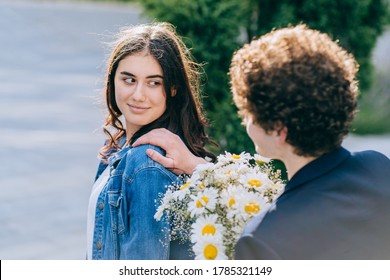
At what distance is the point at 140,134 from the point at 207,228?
2.59 ft

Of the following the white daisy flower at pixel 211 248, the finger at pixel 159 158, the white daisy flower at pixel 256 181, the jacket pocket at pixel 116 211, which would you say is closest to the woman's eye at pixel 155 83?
the finger at pixel 159 158

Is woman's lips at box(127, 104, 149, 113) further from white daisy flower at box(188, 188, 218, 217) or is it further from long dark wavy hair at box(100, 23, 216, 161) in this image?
white daisy flower at box(188, 188, 218, 217)

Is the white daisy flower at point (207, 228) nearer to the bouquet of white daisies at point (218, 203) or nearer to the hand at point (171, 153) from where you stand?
the bouquet of white daisies at point (218, 203)

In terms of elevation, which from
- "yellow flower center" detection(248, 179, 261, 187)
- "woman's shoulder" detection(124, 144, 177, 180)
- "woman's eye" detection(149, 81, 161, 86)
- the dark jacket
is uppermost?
"woman's eye" detection(149, 81, 161, 86)

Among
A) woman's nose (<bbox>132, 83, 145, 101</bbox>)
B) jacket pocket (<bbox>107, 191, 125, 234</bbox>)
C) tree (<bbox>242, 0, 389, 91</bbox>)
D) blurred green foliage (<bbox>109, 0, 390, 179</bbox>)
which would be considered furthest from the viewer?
tree (<bbox>242, 0, 389, 91</bbox>)

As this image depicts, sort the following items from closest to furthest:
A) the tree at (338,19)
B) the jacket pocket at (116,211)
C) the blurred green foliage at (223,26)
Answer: the jacket pocket at (116,211) < the blurred green foliage at (223,26) < the tree at (338,19)

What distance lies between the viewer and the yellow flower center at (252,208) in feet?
6.73

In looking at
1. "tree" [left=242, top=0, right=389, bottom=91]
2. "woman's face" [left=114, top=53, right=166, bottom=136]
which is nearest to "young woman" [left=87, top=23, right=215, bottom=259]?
"woman's face" [left=114, top=53, right=166, bottom=136]

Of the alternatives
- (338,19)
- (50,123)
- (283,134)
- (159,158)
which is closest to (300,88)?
(283,134)

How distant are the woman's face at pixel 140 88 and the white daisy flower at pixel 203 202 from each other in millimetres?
625

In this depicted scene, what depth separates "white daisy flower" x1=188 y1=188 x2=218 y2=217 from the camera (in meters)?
2.09

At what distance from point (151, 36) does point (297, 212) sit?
1200 mm

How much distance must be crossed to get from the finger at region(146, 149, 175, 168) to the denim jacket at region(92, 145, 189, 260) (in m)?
0.02

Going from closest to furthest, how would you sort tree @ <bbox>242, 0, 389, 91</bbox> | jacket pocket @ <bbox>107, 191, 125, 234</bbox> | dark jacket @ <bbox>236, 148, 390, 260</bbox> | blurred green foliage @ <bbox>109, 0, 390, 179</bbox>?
dark jacket @ <bbox>236, 148, 390, 260</bbox> < jacket pocket @ <bbox>107, 191, 125, 234</bbox> < blurred green foliage @ <bbox>109, 0, 390, 179</bbox> < tree @ <bbox>242, 0, 389, 91</bbox>
